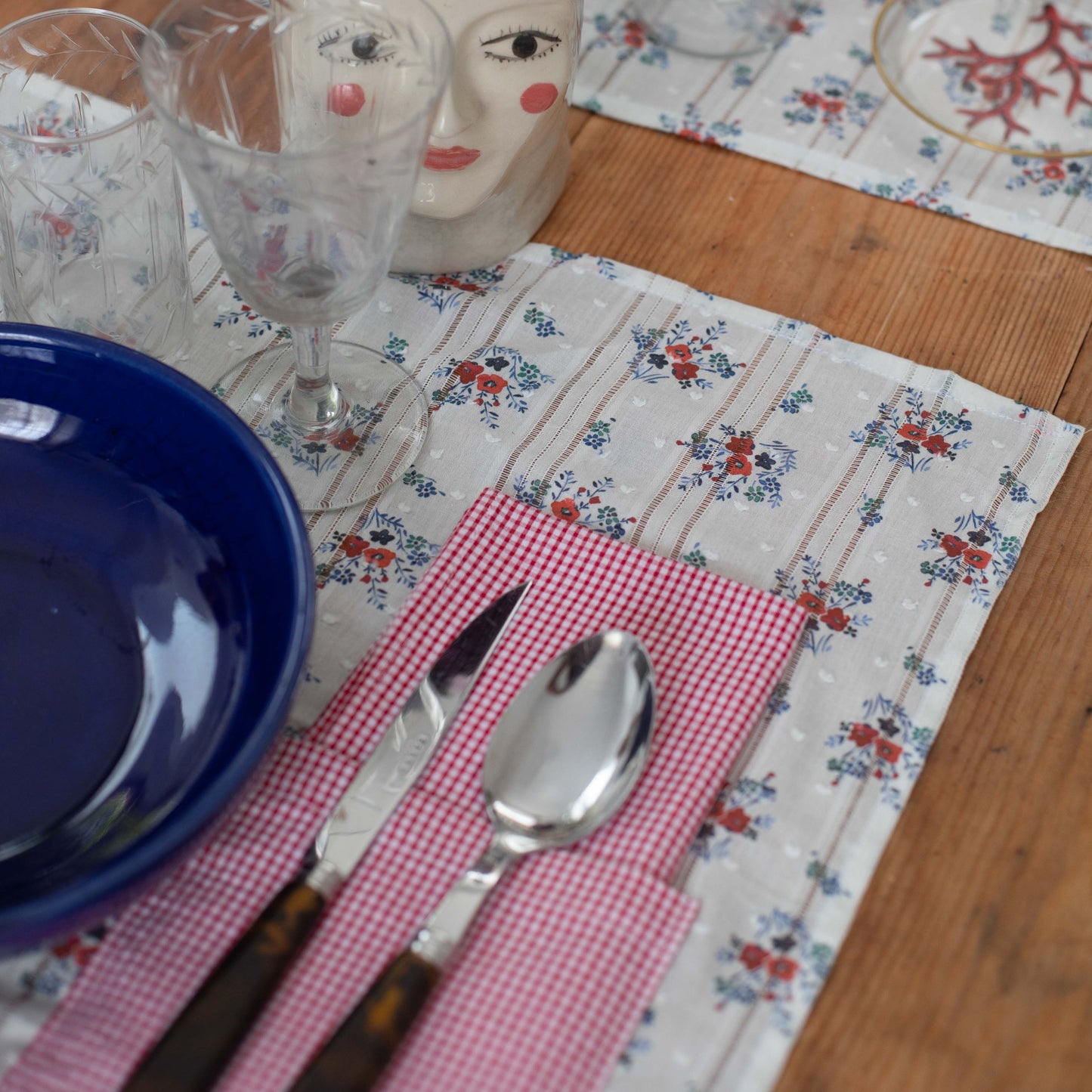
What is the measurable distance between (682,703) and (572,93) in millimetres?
437

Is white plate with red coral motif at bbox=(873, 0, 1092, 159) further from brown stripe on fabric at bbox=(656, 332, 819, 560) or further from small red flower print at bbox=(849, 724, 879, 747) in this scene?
small red flower print at bbox=(849, 724, 879, 747)

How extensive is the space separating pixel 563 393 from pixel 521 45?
163mm

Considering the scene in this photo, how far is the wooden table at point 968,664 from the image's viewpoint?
427mm

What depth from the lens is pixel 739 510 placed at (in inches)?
22.1

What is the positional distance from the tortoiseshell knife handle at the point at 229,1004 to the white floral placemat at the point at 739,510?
7 centimetres

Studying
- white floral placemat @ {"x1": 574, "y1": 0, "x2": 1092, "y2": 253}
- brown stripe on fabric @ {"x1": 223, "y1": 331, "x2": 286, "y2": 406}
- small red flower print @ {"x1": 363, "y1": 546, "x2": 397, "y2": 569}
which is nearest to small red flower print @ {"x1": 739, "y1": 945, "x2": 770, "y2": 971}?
small red flower print @ {"x1": 363, "y1": 546, "x2": 397, "y2": 569}

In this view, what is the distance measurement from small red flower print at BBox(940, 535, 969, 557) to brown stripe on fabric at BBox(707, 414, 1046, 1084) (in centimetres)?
2

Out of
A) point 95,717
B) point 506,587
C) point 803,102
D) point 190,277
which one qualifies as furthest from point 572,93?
point 95,717

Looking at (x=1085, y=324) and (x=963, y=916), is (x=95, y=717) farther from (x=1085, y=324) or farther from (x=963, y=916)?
(x=1085, y=324)

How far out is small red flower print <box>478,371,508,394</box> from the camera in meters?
0.60

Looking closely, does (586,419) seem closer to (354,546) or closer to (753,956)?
(354,546)

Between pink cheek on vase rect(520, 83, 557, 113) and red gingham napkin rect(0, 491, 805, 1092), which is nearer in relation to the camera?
red gingham napkin rect(0, 491, 805, 1092)

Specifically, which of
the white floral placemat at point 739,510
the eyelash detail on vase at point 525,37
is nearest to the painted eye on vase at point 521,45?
the eyelash detail on vase at point 525,37

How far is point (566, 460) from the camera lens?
577 millimetres
